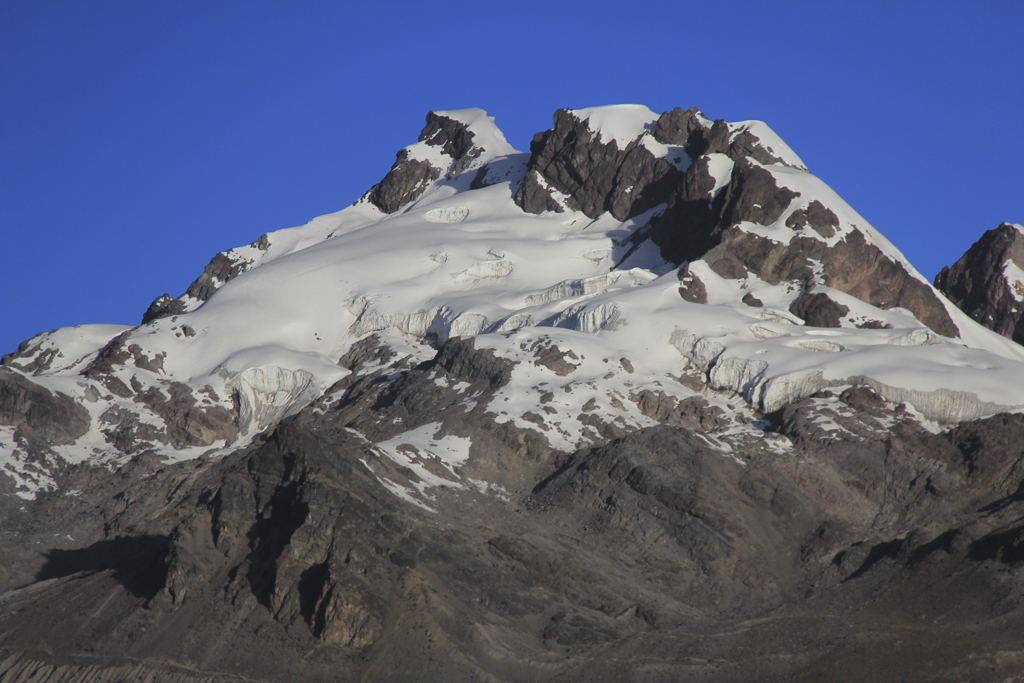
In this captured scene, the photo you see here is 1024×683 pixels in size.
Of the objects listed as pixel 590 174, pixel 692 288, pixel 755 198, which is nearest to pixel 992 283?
pixel 755 198

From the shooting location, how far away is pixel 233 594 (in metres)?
72.1

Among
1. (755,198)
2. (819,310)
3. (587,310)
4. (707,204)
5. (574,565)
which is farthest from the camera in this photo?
(707,204)

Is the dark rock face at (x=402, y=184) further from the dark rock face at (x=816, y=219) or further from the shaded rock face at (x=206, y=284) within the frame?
the dark rock face at (x=816, y=219)

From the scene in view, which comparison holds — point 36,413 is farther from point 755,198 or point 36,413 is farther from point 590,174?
point 755,198

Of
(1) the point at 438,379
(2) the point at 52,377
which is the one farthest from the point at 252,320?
(1) the point at 438,379

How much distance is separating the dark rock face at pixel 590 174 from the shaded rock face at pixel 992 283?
4228 cm

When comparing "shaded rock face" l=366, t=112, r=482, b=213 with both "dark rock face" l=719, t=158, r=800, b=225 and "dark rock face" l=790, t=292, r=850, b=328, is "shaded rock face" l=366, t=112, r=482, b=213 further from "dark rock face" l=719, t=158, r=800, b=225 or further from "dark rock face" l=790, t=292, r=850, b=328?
"dark rock face" l=790, t=292, r=850, b=328

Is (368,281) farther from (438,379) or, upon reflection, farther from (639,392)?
(639,392)

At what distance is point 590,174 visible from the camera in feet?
547

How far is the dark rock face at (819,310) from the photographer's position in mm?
118000

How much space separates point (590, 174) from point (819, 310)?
187 feet

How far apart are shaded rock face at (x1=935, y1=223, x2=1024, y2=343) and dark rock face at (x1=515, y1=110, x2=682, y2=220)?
42.3 m

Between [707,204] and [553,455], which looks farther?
[707,204]

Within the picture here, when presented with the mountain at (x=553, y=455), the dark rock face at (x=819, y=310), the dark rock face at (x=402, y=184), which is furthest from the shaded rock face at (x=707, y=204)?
the dark rock face at (x=402, y=184)
